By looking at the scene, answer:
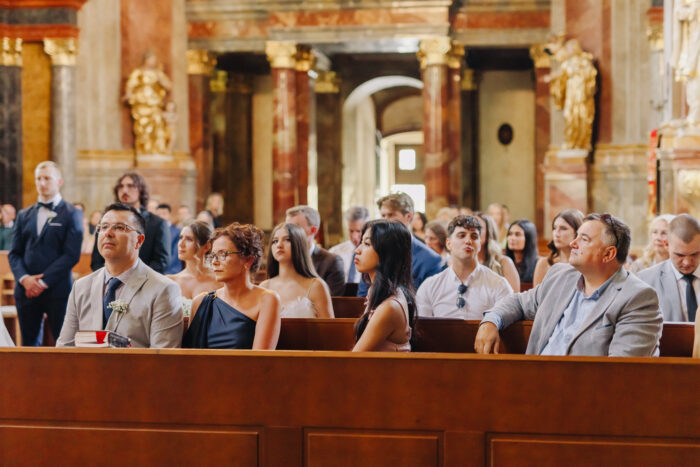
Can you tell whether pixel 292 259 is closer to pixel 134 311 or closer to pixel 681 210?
pixel 134 311

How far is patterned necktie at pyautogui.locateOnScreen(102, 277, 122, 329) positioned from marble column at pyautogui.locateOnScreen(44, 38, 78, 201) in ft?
32.5

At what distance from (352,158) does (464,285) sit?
1800cm

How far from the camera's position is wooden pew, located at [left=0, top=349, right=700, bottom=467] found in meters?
3.63

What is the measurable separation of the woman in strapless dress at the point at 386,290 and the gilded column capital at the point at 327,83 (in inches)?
696

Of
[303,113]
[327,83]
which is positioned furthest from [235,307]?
[327,83]

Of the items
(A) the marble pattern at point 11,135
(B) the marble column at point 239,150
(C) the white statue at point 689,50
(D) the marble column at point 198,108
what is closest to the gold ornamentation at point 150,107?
(D) the marble column at point 198,108

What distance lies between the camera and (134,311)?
470 centimetres

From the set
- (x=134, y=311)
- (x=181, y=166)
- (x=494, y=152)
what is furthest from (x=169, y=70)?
(x=134, y=311)

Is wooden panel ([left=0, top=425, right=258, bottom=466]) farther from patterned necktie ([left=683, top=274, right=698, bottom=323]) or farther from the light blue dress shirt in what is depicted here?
patterned necktie ([left=683, top=274, right=698, bottom=323])

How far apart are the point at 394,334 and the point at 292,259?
1.75m

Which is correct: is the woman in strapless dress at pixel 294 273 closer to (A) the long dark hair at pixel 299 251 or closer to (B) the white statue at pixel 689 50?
(A) the long dark hair at pixel 299 251

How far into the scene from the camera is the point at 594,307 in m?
4.44

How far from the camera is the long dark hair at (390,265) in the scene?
4.58 meters

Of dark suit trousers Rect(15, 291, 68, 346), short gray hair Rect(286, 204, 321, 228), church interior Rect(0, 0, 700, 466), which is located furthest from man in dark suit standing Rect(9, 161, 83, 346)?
church interior Rect(0, 0, 700, 466)
